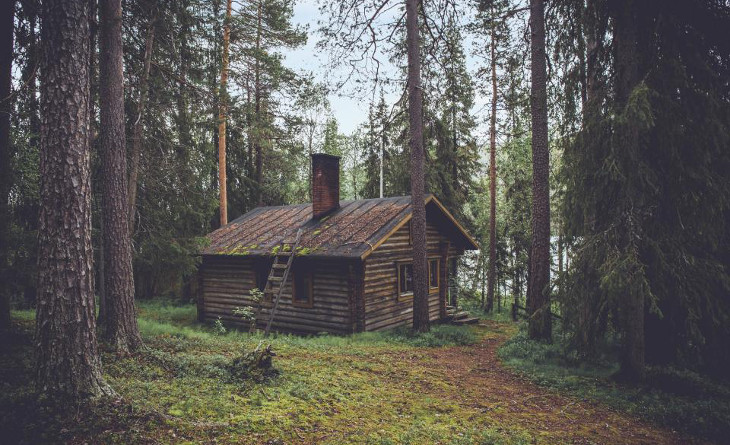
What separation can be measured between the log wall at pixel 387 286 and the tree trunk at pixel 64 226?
10230mm

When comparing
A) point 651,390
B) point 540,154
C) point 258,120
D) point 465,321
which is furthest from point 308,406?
point 465,321

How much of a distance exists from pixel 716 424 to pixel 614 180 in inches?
171

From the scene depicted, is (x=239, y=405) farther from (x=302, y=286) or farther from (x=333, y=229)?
(x=333, y=229)

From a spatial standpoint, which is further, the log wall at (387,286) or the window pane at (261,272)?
the window pane at (261,272)

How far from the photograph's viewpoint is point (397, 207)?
16.2 m

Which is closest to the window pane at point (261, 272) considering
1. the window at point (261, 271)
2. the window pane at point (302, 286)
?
the window at point (261, 271)

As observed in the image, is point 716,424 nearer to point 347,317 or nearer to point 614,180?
point 614,180

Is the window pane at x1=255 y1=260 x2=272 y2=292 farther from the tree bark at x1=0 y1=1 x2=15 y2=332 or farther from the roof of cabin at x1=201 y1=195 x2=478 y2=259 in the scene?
the tree bark at x1=0 y1=1 x2=15 y2=332

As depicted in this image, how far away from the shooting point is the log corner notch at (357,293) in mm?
14242

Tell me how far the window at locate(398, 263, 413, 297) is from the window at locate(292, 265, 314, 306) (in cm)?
362

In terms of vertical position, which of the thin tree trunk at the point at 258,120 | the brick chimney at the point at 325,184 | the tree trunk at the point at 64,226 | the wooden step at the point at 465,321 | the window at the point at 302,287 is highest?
the thin tree trunk at the point at 258,120

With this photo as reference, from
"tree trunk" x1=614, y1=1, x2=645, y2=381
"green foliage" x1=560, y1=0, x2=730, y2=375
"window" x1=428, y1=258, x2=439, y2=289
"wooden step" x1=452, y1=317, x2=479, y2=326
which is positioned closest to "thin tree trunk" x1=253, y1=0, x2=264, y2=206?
"window" x1=428, y1=258, x2=439, y2=289

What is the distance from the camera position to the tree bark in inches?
319

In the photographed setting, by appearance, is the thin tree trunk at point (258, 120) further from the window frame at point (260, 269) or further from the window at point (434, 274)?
the window at point (434, 274)
